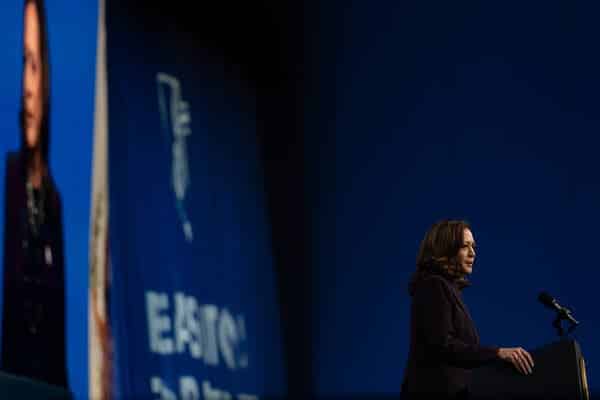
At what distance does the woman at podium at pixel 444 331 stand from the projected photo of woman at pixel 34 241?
73.3 inches

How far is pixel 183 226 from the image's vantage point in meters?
5.77

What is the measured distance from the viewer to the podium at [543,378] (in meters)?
2.52

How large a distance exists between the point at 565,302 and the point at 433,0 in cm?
186

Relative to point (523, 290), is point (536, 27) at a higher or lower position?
higher

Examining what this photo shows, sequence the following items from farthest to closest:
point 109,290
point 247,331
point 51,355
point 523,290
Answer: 1. point 247,331
2. point 523,290
3. point 109,290
4. point 51,355

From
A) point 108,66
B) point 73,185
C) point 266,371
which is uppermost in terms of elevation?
point 108,66

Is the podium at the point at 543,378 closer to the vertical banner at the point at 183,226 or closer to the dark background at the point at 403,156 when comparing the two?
the vertical banner at the point at 183,226

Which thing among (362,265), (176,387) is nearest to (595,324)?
(362,265)

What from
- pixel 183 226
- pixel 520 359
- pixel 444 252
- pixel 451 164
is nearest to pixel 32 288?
pixel 183 226

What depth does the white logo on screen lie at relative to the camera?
577cm

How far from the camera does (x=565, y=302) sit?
223 inches

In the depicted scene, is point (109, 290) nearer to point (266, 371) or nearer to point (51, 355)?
point (51, 355)

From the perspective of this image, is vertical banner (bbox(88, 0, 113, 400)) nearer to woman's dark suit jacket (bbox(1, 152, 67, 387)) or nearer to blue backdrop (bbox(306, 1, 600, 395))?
woman's dark suit jacket (bbox(1, 152, 67, 387))

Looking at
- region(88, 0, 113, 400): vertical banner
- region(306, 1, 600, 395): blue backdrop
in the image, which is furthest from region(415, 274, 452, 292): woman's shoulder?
region(306, 1, 600, 395): blue backdrop
